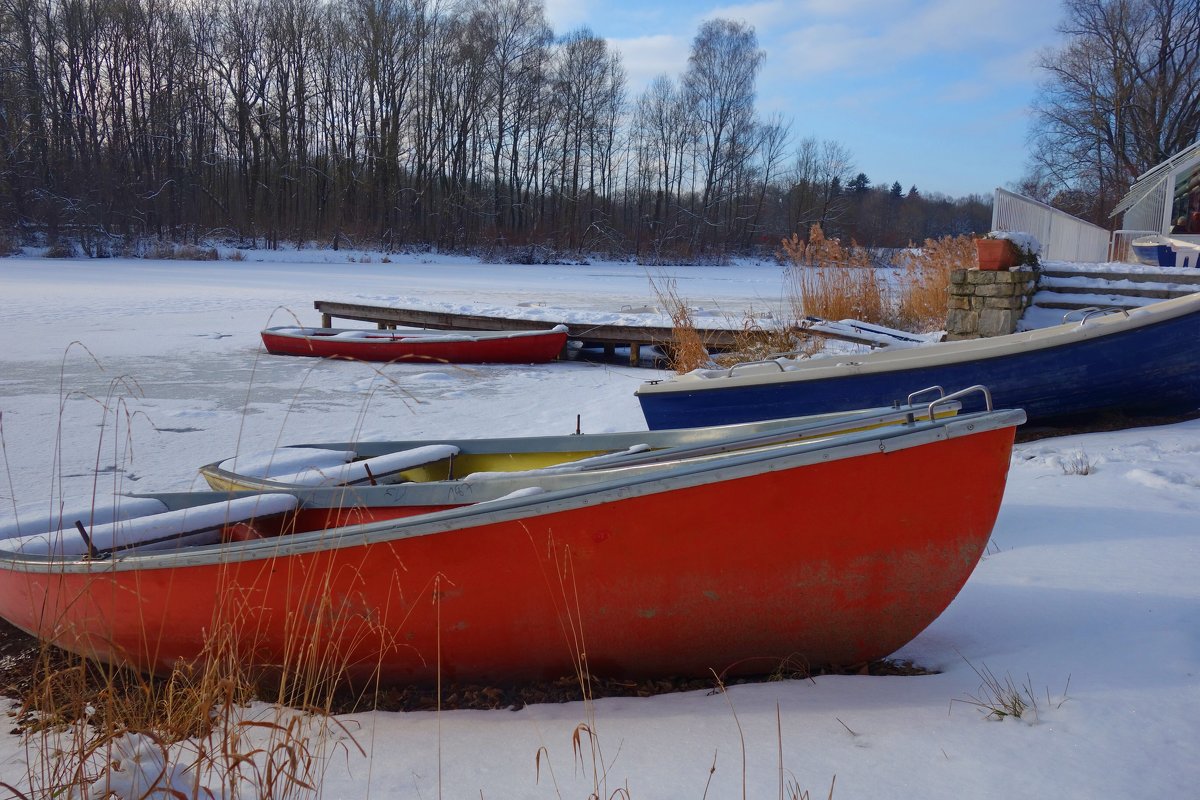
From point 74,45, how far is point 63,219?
9.12 m


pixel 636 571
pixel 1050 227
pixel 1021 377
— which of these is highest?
pixel 1050 227

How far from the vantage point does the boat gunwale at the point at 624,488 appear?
7.64 feet

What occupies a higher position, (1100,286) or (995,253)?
(995,253)

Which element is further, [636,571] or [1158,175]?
[1158,175]

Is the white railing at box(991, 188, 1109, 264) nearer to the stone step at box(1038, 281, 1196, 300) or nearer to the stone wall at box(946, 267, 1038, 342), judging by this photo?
the stone step at box(1038, 281, 1196, 300)

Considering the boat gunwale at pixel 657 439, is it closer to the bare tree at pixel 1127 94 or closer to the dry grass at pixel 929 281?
the dry grass at pixel 929 281

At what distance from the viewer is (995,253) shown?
25.0ft

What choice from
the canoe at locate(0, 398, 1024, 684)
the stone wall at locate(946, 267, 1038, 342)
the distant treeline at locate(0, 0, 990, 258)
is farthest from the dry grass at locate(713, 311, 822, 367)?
the distant treeline at locate(0, 0, 990, 258)

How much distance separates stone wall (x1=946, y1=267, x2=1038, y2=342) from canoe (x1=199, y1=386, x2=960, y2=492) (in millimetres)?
4442

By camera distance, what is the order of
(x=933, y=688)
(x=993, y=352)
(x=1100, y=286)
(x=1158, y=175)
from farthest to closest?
1. (x=1158, y=175)
2. (x=1100, y=286)
3. (x=993, y=352)
4. (x=933, y=688)

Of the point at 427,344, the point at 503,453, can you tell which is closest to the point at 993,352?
the point at 503,453

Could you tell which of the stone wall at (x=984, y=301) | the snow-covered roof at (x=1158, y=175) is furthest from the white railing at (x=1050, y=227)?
the snow-covered roof at (x=1158, y=175)

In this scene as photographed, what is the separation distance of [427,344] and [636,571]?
26.3ft

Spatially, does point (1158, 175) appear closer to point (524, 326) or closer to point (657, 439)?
point (524, 326)
